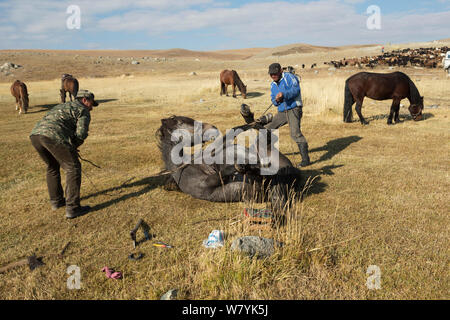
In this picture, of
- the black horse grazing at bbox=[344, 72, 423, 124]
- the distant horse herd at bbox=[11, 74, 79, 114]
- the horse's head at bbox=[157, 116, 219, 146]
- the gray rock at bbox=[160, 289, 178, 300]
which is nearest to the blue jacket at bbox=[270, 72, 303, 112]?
the horse's head at bbox=[157, 116, 219, 146]

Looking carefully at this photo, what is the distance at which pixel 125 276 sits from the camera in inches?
139

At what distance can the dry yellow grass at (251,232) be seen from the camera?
326 cm

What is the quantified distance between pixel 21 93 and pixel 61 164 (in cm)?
1423

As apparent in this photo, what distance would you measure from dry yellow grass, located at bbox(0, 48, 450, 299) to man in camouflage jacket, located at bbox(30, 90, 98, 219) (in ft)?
1.52

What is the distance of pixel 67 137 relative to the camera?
4.86 m

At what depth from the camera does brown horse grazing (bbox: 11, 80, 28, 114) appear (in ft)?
52.7

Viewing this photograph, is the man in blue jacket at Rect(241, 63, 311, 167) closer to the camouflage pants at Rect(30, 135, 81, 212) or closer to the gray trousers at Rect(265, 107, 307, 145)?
the gray trousers at Rect(265, 107, 307, 145)

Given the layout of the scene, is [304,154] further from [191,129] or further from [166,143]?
[166,143]

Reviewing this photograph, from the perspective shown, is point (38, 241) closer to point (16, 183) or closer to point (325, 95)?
point (16, 183)

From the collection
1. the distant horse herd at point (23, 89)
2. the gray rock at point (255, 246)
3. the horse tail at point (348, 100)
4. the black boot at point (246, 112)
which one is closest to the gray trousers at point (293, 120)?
the black boot at point (246, 112)

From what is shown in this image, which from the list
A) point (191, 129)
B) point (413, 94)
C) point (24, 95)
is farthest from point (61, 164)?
point (24, 95)

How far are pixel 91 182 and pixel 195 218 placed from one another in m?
2.75

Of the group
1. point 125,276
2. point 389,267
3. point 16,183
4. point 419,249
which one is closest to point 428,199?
point 419,249
